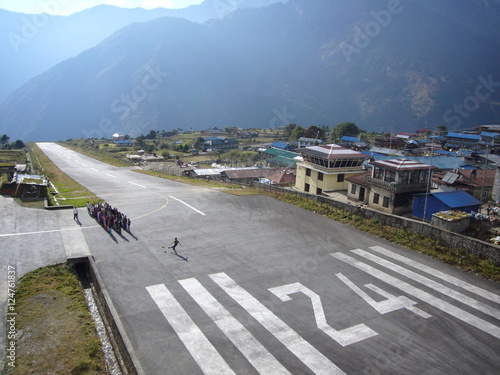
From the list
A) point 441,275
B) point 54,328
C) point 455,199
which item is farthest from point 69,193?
point 455,199

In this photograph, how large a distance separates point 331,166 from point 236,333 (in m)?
30.8

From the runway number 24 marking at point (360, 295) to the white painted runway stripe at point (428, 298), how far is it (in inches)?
33.9

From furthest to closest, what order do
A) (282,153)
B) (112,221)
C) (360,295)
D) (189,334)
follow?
(282,153) → (112,221) → (360,295) → (189,334)

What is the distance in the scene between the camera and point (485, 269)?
1770 centimetres

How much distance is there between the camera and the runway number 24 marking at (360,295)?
12926 millimetres

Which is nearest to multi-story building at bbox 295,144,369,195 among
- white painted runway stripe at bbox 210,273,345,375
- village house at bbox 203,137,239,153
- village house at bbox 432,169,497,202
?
village house at bbox 432,169,497,202

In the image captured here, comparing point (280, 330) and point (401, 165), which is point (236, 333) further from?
point (401, 165)

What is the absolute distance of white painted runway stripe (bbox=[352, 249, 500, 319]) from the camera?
1466 centimetres

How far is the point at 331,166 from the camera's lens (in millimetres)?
40688

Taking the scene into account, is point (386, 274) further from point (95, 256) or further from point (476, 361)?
point (95, 256)

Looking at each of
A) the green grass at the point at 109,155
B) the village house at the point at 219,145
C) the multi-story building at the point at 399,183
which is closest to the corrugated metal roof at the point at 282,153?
the village house at the point at 219,145

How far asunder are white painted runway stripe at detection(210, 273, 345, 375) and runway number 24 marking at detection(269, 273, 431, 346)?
1179 mm

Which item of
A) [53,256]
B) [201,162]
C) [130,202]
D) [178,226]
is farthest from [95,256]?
[201,162]

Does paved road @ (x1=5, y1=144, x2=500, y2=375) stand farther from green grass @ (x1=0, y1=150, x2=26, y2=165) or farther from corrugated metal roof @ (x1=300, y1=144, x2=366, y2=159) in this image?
green grass @ (x1=0, y1=150, x2=26, y2=165)
